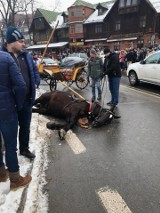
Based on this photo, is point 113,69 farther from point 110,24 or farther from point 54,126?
point 110,24

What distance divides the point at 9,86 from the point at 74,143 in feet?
8.09

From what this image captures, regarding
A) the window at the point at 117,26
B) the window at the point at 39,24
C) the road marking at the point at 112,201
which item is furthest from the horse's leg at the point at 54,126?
the window at the point at 39,24

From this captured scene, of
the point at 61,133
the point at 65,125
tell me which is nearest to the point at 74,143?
the point at 61,133

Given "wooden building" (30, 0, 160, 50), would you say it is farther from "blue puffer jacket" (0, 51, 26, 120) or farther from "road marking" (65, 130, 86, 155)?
"blue puffer jacket" (0, 51, 26, 120)

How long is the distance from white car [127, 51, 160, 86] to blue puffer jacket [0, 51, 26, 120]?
8.17 metres

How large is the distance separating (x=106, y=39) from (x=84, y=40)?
5293 millimetres

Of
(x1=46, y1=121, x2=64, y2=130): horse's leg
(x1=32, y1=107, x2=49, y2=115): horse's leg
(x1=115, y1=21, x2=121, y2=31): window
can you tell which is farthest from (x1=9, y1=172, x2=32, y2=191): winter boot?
(x1=115, y1=21, x2=121, y2=31): window

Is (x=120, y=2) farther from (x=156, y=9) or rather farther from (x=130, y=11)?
(x=156, y=9)

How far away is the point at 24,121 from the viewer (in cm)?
399

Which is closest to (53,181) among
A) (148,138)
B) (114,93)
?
(148,138)

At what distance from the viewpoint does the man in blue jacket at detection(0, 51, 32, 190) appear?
9.49 ft

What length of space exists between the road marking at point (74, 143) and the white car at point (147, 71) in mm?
5944

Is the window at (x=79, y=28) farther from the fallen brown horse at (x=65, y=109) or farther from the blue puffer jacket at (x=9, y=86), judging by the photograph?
the blue puffer jacket at (x=9, y=86)

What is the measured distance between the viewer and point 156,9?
128 feet
